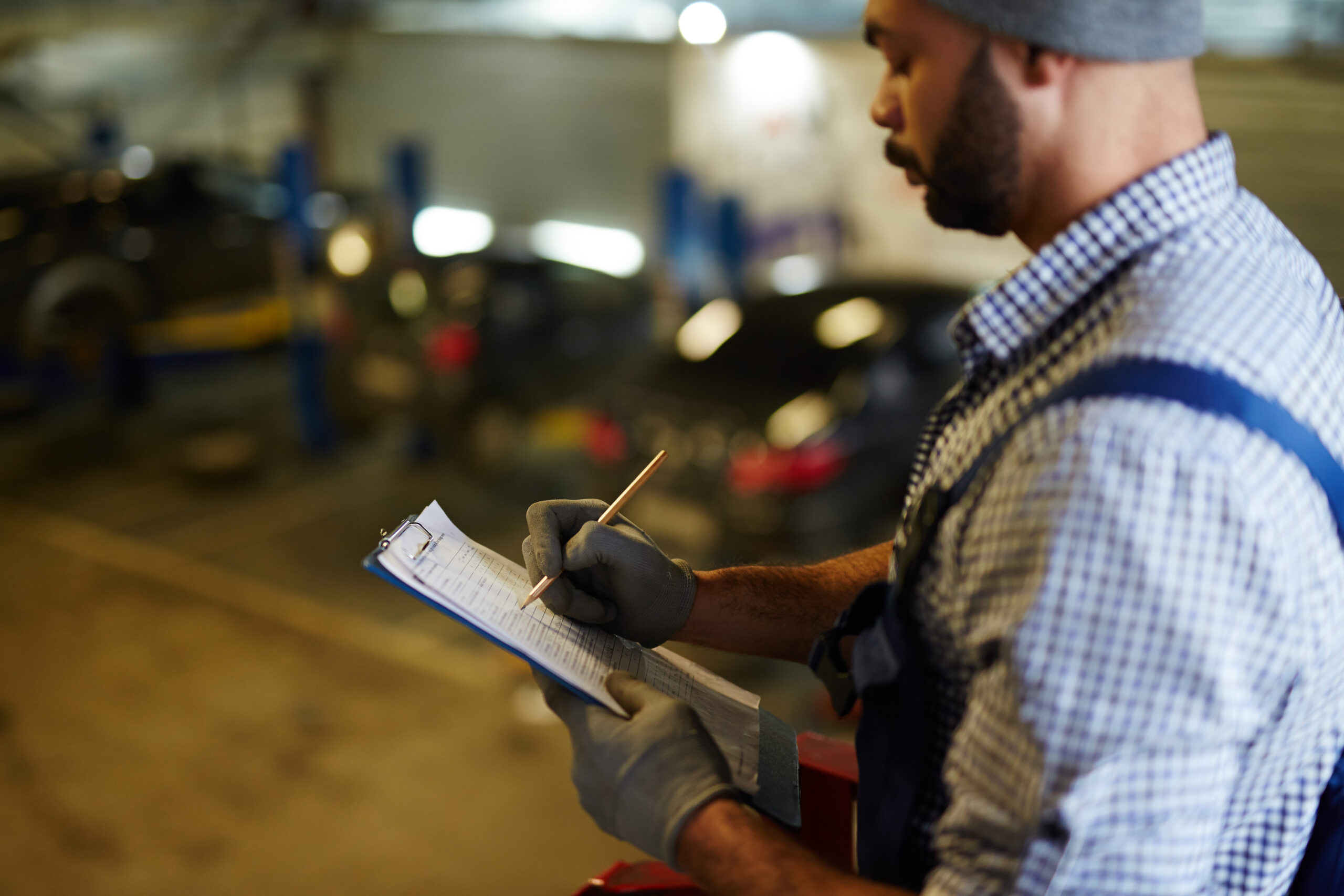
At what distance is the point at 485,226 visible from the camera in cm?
1344

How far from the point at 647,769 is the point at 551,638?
243 millimetres

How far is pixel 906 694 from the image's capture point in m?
1.33

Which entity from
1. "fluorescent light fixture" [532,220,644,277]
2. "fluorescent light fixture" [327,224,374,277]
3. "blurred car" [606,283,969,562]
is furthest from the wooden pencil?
"fluorescent light fixture" [532,220,644,277]

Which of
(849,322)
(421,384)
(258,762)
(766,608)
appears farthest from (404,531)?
(421,384)

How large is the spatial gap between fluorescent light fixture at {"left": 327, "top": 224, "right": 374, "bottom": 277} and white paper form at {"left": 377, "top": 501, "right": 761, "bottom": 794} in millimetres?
7184

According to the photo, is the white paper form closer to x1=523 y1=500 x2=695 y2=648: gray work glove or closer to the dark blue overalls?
x1=523 y1=500 x2=695 y2=648: gray work glove

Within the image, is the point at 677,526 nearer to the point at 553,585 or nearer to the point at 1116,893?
the point at 553,585

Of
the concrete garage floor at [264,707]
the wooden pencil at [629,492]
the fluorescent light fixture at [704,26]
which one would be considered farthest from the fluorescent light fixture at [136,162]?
the wooden pencil at [629,492]

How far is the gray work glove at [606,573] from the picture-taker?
1596 millimetres

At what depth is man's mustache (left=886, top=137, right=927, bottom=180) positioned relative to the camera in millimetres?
1348

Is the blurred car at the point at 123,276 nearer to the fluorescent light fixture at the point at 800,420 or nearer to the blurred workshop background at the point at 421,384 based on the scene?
the blurred workshop background at the point at 421,384

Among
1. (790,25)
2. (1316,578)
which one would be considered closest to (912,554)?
(1316,578)

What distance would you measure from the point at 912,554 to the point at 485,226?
1266cm

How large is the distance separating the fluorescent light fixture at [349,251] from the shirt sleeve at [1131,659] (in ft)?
25.7
